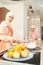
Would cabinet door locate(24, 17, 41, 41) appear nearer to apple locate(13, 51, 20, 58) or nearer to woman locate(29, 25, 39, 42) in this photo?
woman locate(29, 25, 39, 42)

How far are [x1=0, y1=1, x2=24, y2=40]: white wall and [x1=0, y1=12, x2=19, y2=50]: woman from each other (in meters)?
0.04

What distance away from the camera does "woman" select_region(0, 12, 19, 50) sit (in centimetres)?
114

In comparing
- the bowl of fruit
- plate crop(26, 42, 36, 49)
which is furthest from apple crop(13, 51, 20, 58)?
plate crop(26, 42, 36, 49)

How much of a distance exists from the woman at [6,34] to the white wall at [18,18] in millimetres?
38

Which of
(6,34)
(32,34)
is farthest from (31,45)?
(6,34)

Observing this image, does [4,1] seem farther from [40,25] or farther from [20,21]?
[40,25]

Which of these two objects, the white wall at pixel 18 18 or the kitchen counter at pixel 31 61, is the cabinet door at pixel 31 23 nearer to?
the white wall at pixel 18 18

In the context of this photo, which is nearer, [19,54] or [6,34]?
[19,54]

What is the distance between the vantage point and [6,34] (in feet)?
3.77

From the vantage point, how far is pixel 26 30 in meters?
1.11

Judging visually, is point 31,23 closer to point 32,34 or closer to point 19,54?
point 32,34

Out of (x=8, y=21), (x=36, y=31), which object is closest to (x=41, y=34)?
(x=36, y=31)

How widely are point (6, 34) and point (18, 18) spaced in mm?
163

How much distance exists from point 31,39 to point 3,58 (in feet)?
0.86
